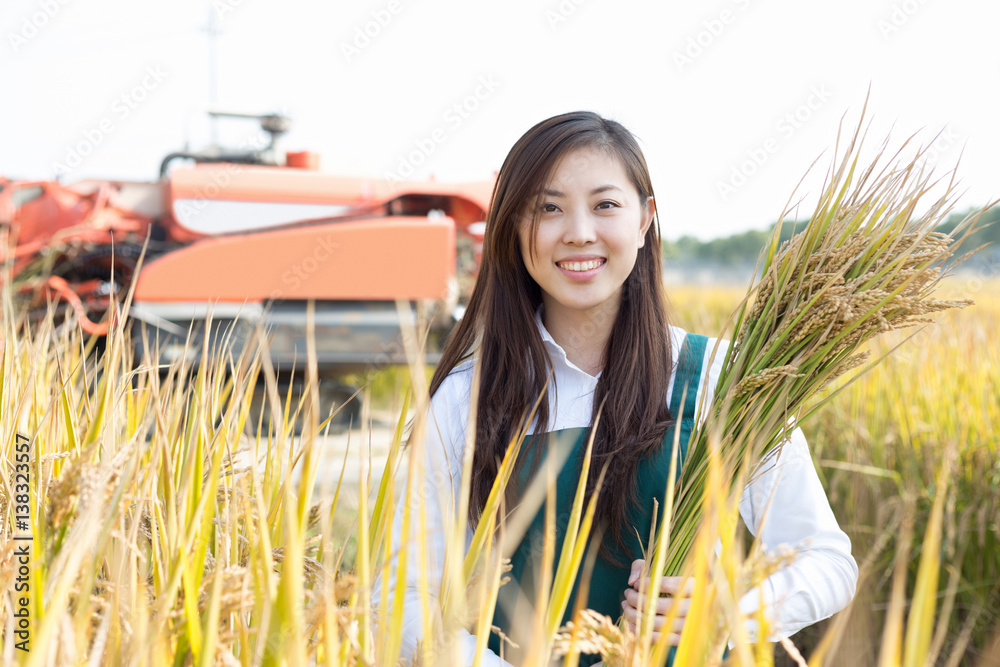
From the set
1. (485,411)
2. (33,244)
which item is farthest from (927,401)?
(33,244)

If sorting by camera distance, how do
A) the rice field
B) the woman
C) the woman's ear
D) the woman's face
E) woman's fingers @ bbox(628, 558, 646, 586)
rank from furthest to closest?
the woman's ear, the woman's face, the woman, woman's fingers @ bbox(628, 558, 646, 586), the rice field

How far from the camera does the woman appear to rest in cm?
136

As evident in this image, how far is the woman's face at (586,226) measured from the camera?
147 cm

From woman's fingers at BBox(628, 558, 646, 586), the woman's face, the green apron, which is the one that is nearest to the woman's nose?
the woman's face

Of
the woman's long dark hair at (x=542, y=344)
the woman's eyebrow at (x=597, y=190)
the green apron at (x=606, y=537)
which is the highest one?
the woman's eyebrow at (x=597, y=190)

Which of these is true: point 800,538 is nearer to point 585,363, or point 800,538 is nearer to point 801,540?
point 801,540

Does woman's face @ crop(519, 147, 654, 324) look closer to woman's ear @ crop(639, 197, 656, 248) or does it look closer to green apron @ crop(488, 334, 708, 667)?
woman's ear @ crop(639, 197, 656, 248)

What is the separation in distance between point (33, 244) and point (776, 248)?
489 centimetres

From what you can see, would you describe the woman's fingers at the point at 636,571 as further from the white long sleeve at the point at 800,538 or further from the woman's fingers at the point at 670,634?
the white long sleeve at the point at 800,538

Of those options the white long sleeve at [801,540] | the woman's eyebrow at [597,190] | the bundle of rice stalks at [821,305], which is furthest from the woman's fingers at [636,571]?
the woman's eyebrow at [597,190]

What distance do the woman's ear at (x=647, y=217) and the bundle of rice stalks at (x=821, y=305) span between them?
0.40m

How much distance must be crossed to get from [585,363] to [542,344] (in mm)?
135

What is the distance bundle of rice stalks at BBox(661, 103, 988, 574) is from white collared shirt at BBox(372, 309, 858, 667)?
8cm

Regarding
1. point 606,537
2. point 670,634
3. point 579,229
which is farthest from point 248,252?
point 670,634
